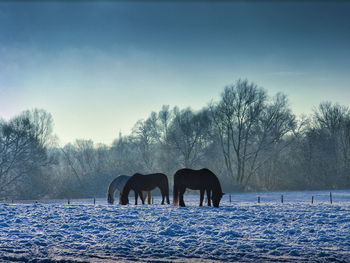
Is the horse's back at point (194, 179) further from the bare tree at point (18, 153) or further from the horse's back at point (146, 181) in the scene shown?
the bare tree at point (18, 153)

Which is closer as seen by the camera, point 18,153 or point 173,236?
point 173,236

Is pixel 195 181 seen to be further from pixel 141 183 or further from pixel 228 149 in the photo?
pixel 228 149

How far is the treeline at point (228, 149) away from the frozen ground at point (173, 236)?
93.3 ft

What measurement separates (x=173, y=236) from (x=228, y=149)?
38252mm

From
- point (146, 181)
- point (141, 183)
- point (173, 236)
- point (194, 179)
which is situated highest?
point (194, 179)

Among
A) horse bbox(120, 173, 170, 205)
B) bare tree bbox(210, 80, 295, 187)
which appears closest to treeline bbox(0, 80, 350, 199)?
bare tree bbox(210, 80, 295, 187)

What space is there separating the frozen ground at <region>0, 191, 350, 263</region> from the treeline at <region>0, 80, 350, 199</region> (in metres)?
28.4

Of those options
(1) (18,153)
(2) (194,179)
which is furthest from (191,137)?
(2) (194,179)

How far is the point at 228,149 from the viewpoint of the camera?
50.2 metres

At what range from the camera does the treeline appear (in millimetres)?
46312

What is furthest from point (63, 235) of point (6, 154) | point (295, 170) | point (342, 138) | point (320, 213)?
point (342, 138)

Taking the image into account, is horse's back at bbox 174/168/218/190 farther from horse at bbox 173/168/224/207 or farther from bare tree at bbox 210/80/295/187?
bare tree at bbox 210/80/295/187

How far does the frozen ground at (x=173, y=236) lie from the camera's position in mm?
9719

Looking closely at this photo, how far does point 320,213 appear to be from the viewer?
1827cm
